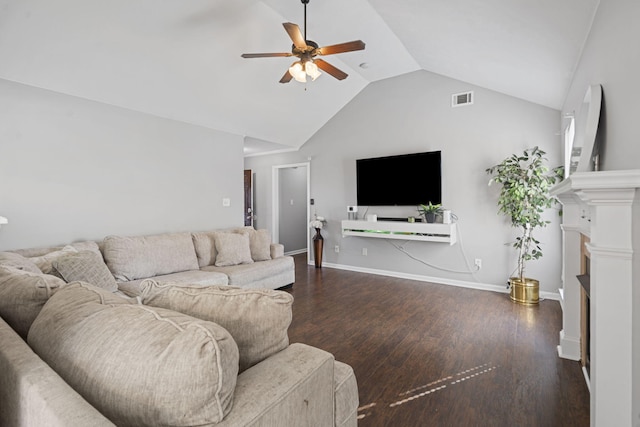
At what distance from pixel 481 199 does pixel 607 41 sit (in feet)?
9.14

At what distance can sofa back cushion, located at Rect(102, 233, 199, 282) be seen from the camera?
119 inches

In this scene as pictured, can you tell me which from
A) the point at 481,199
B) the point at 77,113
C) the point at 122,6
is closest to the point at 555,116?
the point at 481,199

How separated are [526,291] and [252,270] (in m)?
3.26

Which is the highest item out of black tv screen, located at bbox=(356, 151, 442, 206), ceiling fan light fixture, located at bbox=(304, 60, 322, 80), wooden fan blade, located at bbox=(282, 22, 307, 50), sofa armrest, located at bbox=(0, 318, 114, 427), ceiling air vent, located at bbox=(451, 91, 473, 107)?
ceiling air vent, located at bbox=(451, 91, 473, 107)

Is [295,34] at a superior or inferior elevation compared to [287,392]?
superior

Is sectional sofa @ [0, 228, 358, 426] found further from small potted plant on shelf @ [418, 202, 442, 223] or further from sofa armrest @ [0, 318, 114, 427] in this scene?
small potted plant on shelf @ [418, 202, 442, 223]

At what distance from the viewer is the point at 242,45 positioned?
3320mm

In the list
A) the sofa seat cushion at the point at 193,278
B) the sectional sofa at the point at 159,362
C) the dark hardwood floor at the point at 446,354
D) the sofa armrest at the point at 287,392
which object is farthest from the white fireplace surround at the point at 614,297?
the sofa seat cushion at the point at 193,278

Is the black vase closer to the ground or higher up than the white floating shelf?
closer to the ground

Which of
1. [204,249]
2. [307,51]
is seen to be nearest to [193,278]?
[204,249]

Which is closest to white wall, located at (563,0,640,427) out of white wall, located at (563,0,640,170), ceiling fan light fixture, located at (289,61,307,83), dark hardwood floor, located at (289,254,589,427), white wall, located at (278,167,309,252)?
white wall, located at (563,0,640,170)

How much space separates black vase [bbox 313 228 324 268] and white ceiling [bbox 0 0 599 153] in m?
2.42

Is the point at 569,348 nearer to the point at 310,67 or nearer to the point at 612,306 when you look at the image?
the point at 612,306

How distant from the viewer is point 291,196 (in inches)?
284
